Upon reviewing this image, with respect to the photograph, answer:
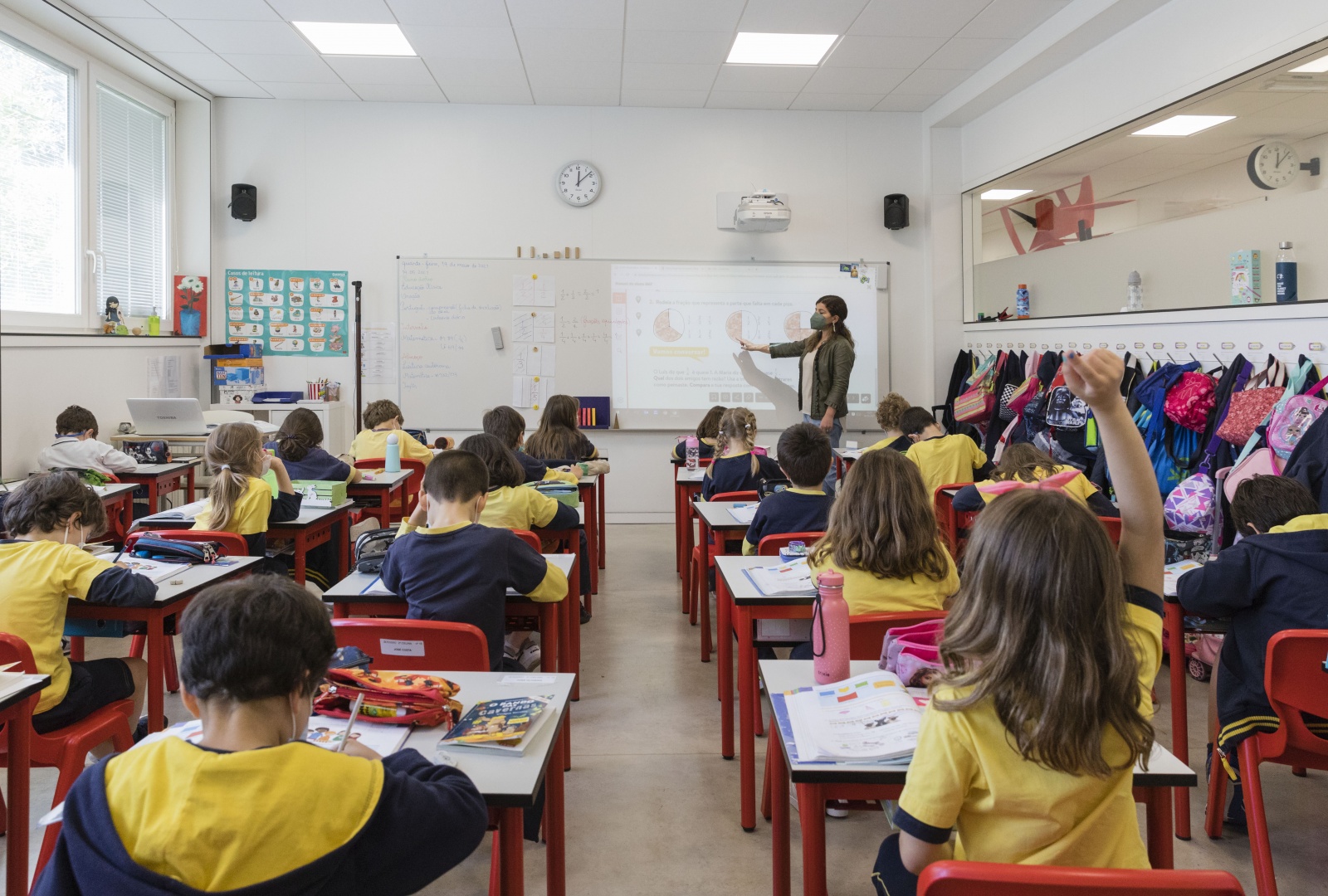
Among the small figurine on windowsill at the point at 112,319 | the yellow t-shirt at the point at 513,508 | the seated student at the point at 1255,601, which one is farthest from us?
the small figurine on windowsill at the point at 112,319

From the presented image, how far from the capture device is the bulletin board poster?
732 centimetres

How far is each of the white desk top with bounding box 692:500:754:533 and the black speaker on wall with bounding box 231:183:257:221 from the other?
490 centimetres

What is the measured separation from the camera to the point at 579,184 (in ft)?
24.3

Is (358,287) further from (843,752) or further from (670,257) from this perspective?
(843,752)

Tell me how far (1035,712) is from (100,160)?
22.6 ft

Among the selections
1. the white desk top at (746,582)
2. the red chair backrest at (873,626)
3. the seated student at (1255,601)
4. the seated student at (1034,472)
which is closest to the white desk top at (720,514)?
the white desk top at (746,582)

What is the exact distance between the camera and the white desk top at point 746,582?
2.57 m

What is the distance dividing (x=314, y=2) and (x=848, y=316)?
4455 millimetres

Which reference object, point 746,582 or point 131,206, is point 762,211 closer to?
point 131,206

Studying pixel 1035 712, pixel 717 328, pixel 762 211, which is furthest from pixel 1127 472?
pixel 717 328

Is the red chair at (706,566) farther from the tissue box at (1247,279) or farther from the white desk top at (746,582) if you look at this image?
the tissue box at (1247,279)

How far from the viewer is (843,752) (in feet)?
4.94

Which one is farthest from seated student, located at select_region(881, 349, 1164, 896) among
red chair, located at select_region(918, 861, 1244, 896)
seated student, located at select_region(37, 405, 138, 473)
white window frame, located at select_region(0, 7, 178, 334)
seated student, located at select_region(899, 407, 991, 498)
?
white window frame, located at select_region(0, 7, 178, 334)

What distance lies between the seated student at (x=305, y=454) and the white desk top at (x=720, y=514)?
187 centimetres
